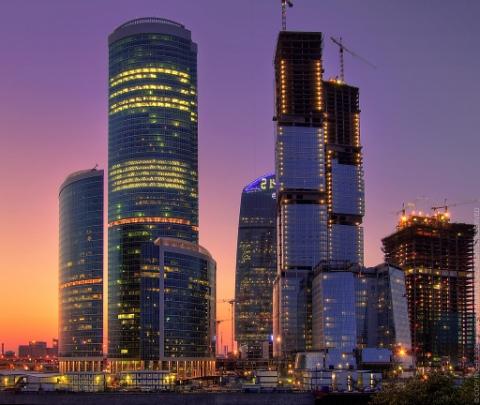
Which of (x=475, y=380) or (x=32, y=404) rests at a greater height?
(x=475, y=380)

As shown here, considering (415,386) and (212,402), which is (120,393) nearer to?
(212,402)

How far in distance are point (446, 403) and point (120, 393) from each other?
11676cm

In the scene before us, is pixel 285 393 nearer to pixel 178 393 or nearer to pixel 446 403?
pixel 178 393

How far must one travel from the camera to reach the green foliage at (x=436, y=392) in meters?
91.9

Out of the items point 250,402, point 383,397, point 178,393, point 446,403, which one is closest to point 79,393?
point 178,393

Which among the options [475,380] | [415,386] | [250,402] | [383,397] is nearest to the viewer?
[475,380]

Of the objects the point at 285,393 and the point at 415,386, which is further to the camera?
the point at 285,393

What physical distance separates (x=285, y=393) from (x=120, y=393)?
3739cm

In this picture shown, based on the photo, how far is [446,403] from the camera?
306ft

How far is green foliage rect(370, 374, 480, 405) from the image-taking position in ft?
302

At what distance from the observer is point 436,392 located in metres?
95.6

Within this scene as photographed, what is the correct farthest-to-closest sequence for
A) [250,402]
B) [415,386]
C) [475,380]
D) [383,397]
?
[250,402] → [383,397] → [415,386] → [475,380]

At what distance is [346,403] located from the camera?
198 metres

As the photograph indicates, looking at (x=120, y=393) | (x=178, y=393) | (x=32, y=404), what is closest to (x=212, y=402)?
(x=178, y=393)
